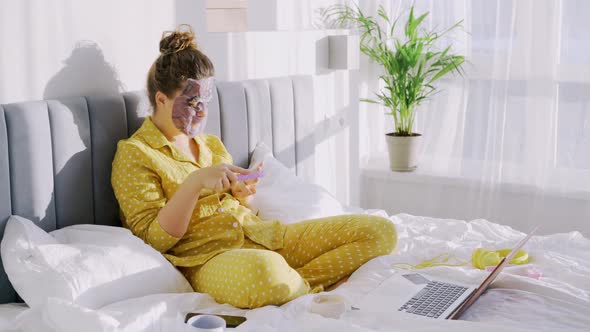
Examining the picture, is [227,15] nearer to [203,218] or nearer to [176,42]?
[176,42]

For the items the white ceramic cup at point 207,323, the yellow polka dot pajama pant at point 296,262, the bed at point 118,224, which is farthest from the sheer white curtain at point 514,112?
the white ceramic cup at point 207,323

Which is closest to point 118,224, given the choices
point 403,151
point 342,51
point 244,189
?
point 244,189

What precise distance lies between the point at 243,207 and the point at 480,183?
5.77 feet

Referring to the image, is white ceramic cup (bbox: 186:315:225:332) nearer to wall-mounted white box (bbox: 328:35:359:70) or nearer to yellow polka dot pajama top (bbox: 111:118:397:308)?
yellow polka dot pajama top (bbox: 111:118:397:308)

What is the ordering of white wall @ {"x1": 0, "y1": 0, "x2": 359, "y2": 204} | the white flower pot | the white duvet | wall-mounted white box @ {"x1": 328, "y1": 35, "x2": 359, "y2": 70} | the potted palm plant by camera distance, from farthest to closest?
the white flower pot → the potted palm plant → wall-mounted white box @ {"x1": 328, "y1": 35, "x2": 359, "y2": 70} → white wall @ {"x1": 0, "y1": 0, "x2": 359, "y2": 204} → the white duvet

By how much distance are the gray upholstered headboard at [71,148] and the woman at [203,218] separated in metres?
0.07

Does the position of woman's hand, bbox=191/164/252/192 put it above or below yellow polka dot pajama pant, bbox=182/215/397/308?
above

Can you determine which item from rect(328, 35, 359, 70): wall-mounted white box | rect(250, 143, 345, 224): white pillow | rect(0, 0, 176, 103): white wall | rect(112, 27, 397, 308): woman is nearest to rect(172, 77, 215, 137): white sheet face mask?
rect(112, 27, 397, 308): woman

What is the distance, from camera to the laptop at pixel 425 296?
5.74 ft

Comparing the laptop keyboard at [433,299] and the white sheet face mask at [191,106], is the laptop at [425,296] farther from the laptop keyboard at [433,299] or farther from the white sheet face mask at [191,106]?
the white sheet face mask at [191,106]

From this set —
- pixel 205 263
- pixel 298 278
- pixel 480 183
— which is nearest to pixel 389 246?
pixel 298 278

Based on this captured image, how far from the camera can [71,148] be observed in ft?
6.64

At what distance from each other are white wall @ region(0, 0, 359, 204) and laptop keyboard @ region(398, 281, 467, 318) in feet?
3.69

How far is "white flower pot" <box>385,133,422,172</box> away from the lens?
3.80 meters
